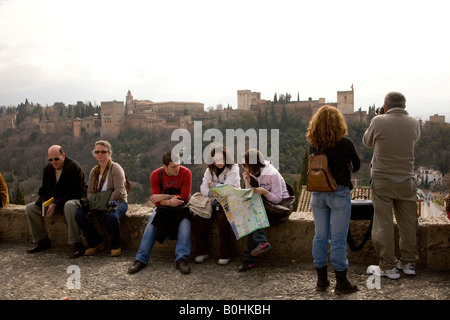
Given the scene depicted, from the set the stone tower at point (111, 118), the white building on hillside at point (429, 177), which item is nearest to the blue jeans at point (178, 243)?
the white building on hillside at point (429, 177)

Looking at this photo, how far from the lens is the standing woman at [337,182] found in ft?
8.98

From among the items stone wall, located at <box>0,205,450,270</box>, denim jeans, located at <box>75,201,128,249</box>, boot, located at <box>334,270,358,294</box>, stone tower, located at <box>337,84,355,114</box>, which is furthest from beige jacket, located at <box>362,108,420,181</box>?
stone tower, located at <box>337,84,355,114</box>

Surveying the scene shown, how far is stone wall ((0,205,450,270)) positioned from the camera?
Answer: 3135 millimetres

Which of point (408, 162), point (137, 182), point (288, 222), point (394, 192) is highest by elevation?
point (408, 162)

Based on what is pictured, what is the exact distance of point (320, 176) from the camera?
272cm

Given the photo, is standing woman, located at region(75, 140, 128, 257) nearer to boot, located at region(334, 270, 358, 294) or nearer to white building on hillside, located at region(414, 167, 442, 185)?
boot, located at region(334, 270, 358, 294)

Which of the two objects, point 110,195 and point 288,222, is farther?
point 110,195

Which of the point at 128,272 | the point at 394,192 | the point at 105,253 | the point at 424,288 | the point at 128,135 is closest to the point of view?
the point at 424,288

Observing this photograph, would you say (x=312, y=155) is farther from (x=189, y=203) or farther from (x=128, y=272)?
(x=128, y=272)

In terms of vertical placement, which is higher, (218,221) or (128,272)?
(218,221)

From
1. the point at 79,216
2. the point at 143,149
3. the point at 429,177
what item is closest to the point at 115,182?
the point at 79,216
